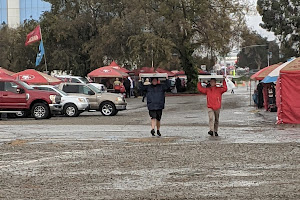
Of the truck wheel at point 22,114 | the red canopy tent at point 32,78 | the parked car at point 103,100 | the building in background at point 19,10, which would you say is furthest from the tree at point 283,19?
the building in background at point 19,10

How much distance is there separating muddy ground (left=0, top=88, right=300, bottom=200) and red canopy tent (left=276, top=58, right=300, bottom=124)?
3247 millimetres

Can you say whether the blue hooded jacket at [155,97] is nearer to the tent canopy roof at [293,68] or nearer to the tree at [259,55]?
the tent canopy roof at [293,68]

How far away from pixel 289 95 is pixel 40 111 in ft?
36.0

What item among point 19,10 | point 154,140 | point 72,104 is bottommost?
point 154,140

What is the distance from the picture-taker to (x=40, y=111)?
27250 mm

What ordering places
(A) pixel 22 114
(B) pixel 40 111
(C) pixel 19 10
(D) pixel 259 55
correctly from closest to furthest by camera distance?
1. (B) pixel 40 111
2. (A) pixel 22 114
3. (C) pixel 19 10
4. (D) pixel 259 55

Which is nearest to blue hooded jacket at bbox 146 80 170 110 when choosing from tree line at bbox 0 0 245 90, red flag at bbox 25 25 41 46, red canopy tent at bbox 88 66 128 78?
red flag at bbox 25 25 41 46

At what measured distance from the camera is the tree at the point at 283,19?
67.9m

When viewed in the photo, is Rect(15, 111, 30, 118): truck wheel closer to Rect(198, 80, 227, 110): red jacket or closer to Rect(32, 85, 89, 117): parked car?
Rect(32, 85, 89, 117): parked car

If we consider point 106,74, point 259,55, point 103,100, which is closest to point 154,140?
point 103,100

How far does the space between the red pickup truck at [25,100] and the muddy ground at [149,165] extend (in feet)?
26.1

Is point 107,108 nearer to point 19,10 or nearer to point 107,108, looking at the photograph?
point 107,108

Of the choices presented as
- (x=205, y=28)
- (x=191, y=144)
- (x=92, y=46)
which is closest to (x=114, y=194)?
(x=191, y=144)

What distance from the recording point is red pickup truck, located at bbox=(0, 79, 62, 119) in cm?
2691
